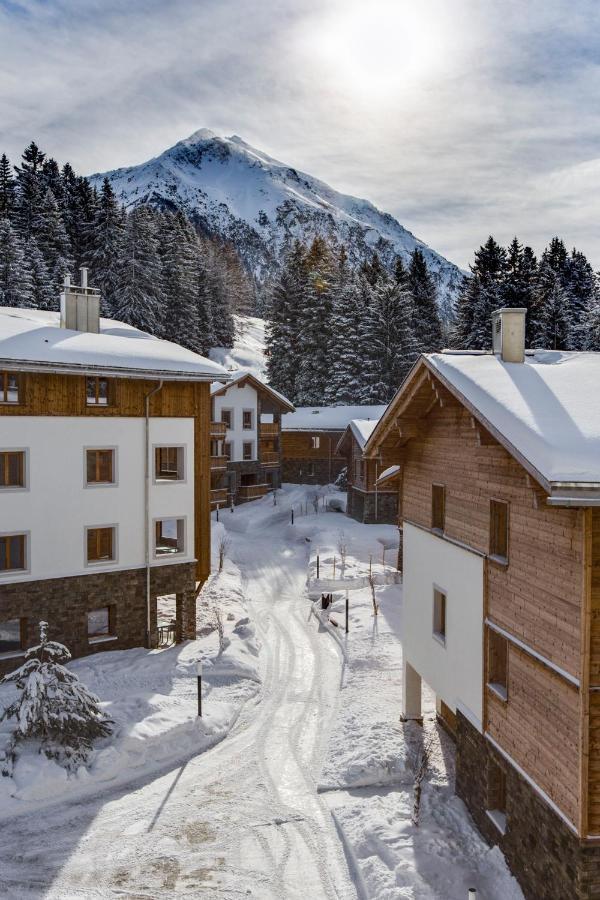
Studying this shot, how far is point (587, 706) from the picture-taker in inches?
359

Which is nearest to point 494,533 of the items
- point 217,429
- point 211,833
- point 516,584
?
point 516,584

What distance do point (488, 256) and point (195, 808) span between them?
65658mm

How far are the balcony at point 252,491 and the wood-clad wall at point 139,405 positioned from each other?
84.6 ft

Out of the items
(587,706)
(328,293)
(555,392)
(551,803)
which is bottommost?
(551,803)

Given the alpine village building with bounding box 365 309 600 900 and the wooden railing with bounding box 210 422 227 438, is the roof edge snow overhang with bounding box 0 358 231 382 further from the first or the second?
the wooden railing with bounding box 210 422 227 438

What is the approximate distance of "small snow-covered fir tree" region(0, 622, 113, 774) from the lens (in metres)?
16.2

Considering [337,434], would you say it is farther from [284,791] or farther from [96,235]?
[284,791]

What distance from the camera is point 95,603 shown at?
2350 centimetres

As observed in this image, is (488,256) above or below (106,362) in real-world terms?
above

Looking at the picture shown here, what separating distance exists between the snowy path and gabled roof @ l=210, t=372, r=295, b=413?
32.6m

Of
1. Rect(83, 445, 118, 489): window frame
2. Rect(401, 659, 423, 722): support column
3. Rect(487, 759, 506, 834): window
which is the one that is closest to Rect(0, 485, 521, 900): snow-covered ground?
Rect(401, 659, 423, 722): support column

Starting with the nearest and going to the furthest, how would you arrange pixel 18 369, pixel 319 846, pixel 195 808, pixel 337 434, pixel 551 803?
pixel 551 803, pixel 319 846, pixel 195 808, pixel 18 369, pixel 337 434

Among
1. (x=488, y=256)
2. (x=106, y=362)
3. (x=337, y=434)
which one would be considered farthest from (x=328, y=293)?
(x=106, y=362)

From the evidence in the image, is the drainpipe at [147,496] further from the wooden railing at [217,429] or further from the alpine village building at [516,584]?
the wooden railing at [217,429]
